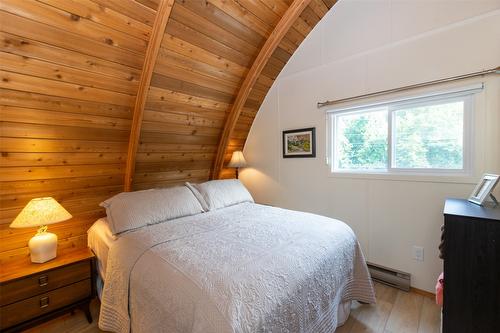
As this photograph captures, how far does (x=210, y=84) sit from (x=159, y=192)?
1.36 metres

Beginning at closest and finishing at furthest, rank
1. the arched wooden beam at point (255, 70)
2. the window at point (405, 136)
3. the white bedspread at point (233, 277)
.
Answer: the white bedspread at point (233, 277), the window at point (405, 136), the arched wooden beam at point (255, 70)

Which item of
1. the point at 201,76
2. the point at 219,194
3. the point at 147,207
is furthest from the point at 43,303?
the point at 201,76

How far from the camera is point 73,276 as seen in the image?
1.80 m

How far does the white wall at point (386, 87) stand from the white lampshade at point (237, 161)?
0.56m

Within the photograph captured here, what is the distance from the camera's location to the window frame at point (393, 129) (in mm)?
1856

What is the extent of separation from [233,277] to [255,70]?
2325mm

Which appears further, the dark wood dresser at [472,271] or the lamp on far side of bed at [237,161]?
the lamp on far side of bed at [237,161]

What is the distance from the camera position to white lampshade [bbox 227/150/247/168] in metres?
3.39

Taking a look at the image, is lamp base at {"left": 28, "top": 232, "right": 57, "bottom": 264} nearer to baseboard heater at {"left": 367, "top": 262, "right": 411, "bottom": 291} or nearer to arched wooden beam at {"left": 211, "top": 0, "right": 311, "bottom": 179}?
arched wooden beam at {"left": 211, "top": 0, "right": 311, "bottom": 179}

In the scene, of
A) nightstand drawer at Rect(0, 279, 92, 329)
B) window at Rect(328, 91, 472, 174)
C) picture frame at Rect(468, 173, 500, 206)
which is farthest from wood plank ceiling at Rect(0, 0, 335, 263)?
picture frame at Rect(468, 173, 500, 206)

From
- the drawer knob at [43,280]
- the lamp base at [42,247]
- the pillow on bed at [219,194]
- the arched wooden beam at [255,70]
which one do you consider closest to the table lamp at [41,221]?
the lamp base at [42,247]

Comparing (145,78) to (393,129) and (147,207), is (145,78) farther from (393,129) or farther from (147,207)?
(393,129)

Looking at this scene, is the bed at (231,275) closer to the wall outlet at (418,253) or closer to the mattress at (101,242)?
the mattress at (101,242)

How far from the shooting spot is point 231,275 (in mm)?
1133
